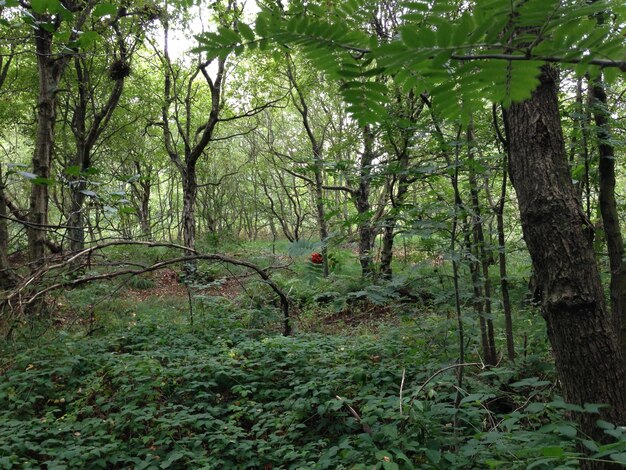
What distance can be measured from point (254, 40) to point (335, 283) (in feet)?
27.0

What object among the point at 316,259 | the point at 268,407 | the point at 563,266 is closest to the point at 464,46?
the point at 563,266

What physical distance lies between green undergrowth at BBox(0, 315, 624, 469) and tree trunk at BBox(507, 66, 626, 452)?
0.24m

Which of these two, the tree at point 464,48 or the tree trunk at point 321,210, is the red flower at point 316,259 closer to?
the tree trunk at point 321,210

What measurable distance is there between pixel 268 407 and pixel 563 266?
2.86 metres

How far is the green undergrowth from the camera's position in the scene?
109 inches

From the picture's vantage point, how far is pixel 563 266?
213cm

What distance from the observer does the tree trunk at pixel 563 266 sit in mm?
2082

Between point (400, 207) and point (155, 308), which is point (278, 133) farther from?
point (400, 207)

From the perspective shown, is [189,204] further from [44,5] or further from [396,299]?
[44,5]

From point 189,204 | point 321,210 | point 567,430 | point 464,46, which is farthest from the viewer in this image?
point 321,210

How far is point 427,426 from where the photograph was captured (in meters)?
2.95

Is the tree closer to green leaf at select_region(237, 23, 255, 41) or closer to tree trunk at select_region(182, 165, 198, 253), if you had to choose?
green leaf at select_region(237, 23, 255, 41)

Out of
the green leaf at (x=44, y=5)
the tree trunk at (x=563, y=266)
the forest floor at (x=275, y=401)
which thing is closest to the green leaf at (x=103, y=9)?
the green leaf at (x=44, y=5)

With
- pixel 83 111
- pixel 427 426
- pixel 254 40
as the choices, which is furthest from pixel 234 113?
pixel 254 40
